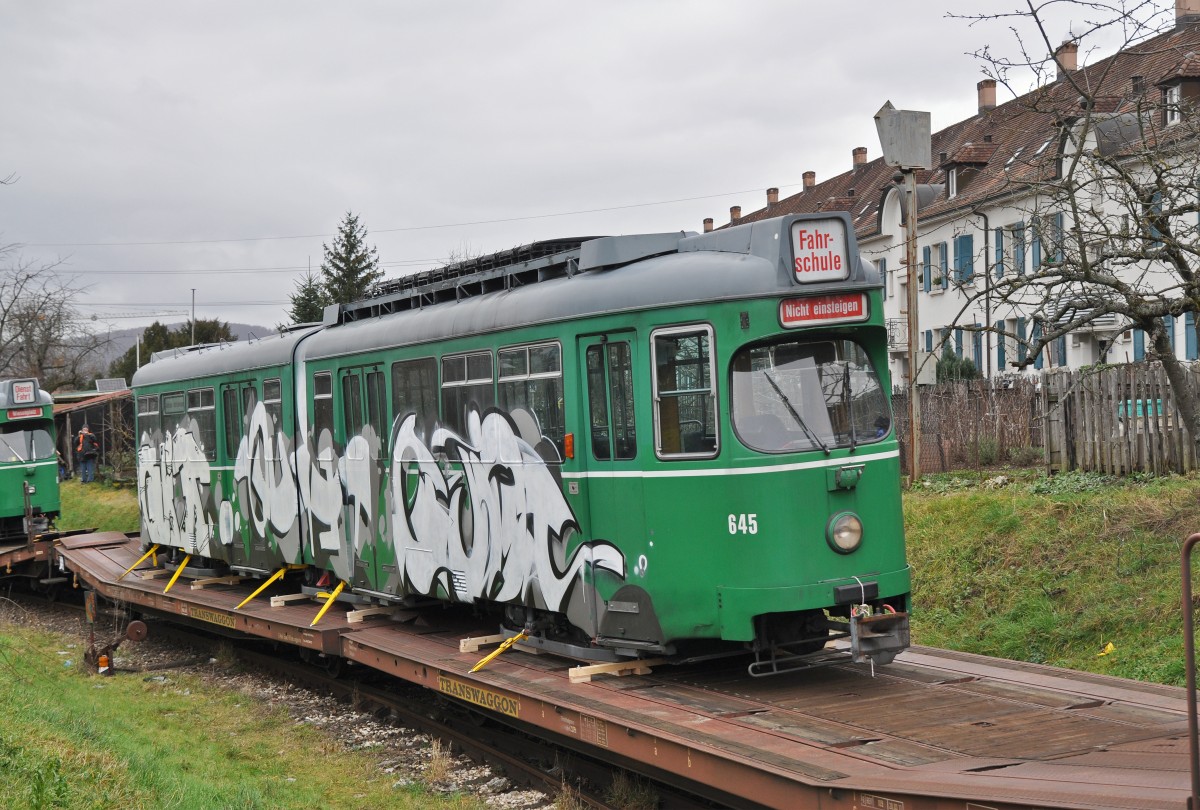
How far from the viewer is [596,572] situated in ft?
30.2

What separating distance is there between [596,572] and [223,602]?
7907mm

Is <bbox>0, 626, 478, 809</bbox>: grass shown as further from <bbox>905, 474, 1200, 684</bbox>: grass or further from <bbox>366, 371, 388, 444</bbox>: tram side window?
<bbox>905, 474, 1200, 684</bbox>: grass

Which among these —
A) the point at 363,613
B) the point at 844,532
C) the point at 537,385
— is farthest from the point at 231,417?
the point at 844,532

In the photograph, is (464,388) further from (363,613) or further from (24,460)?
(24,460)

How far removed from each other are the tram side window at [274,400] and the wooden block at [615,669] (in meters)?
6.58

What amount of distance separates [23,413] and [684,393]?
60.7 ft

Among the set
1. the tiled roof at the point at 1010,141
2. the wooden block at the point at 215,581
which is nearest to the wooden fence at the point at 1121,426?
the tiled roof at the point at 1010,141

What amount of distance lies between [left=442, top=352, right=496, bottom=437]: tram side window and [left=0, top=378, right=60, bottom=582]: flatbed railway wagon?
47.5 ft

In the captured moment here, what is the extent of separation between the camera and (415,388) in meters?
11.7

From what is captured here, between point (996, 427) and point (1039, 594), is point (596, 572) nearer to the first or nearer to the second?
point (1039, 594)

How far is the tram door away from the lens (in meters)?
8.90

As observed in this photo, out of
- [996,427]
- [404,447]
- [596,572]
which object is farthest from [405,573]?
[996,427]

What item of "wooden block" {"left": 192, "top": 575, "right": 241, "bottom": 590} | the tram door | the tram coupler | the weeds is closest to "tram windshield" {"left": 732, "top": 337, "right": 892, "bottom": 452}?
the tram door

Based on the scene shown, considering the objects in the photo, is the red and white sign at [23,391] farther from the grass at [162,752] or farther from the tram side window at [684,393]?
the tram side window at [684,393]
